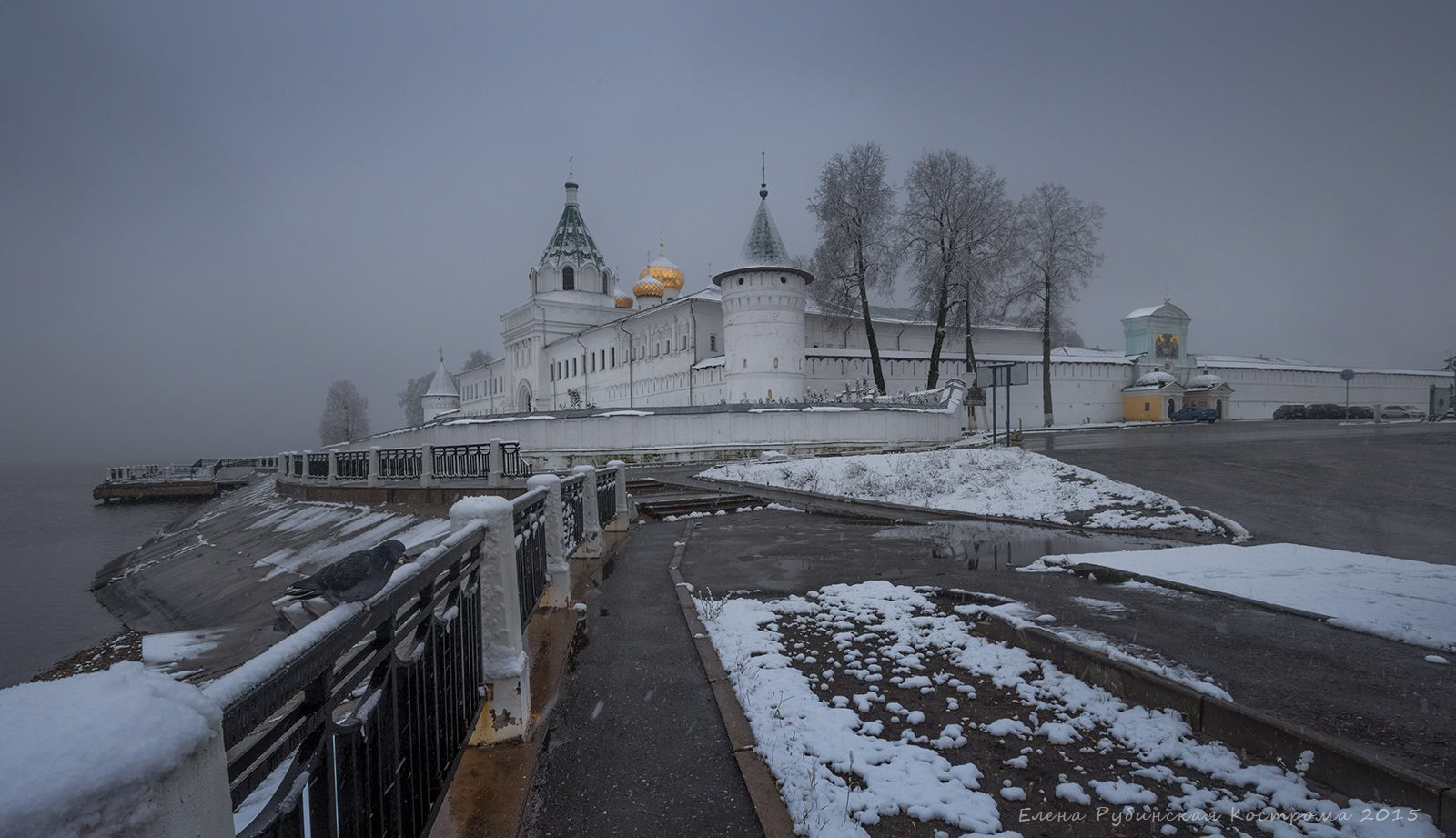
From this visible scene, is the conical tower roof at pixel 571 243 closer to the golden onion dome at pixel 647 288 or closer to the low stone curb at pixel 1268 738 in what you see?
the golden onion dome at pixel 647 288

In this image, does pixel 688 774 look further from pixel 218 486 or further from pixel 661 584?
pixel 218 486

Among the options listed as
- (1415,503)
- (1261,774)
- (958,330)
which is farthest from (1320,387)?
(1261,774)

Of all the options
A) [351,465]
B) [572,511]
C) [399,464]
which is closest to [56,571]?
[351,465]

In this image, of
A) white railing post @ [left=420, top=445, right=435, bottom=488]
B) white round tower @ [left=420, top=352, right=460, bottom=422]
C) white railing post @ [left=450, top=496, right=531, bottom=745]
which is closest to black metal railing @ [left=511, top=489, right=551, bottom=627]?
white railing post @ [left=450, top=496, right=531, bottom=745]

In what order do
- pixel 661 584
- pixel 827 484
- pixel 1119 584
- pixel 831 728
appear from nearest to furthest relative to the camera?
pixel 831 728, pixel 1119 584, pixel 661 584, pixel 827 484

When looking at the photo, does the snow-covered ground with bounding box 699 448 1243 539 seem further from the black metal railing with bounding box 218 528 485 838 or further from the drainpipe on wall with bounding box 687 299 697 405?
the drainpipe on wall with bounding box 687 299 697 405

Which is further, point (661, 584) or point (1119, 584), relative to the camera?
point (661, 584)

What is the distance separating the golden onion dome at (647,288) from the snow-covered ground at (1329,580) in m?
50.4

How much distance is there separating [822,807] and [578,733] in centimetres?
158

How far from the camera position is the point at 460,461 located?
21.0 meters

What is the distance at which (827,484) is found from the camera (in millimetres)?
17125

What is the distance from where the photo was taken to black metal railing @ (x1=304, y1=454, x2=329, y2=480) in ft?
90.0

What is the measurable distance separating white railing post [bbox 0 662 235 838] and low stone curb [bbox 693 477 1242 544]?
1107 centimetres

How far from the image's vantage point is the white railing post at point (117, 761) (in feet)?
2.89
